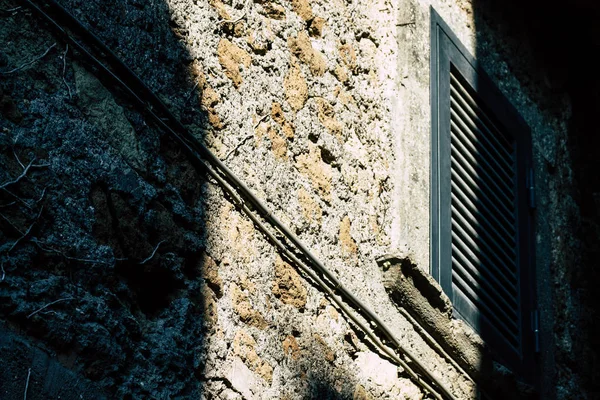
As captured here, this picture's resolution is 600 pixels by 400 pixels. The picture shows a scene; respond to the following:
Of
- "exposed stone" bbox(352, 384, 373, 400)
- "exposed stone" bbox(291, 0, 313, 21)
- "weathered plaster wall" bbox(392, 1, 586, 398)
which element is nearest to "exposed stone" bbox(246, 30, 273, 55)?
"exposed stone" bbox(291, 0, 313, 21)

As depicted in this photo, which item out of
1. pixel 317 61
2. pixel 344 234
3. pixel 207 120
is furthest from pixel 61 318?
pixel 317 61

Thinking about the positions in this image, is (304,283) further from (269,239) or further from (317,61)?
(317,61)

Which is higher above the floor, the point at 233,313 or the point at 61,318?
the point at 233,313

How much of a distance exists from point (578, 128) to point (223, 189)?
304 cm

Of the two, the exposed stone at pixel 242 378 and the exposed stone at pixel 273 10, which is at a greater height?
the exposed stone at pixel 273 10

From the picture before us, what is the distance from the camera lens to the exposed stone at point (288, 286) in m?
2.87

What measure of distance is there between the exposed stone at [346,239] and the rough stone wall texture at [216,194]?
0.4 inches

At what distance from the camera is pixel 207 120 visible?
277cm

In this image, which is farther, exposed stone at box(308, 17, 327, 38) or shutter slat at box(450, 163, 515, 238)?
shutter slat at box(450, 163, 515, 238)

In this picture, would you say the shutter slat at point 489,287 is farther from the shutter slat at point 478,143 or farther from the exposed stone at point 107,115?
the exposed stone at point 107,115

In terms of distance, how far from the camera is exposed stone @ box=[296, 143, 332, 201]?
124 inches

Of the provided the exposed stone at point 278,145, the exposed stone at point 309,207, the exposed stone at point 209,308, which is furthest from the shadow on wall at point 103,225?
the exposed stone at point 309,207

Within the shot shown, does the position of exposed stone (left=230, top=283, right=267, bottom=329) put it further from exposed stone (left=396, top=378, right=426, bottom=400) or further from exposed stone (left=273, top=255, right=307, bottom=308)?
exposed stone (left=396, top=378, right=426, bottom=400)

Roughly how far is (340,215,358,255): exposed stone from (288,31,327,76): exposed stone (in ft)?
1.67
